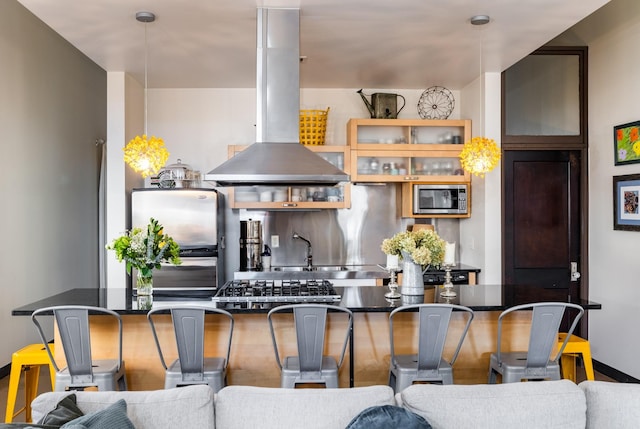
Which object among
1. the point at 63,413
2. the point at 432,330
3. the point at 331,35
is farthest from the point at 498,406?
the point at 331,35

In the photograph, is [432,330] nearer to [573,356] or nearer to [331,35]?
[573,356]

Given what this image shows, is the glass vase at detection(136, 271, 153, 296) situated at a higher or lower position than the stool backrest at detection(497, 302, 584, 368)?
higher

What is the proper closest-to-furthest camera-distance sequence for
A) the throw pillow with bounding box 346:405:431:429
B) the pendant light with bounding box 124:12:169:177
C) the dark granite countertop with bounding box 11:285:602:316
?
the throw pillow with bounding box 346:405:431:429 < the dark granite countertop with bounding box 11:285:602:316 < the pendant light with bounding box 124:12:169:177

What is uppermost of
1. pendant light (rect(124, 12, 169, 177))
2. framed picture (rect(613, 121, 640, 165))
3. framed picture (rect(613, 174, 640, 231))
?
framed picture (rect(613, 121, 640, 165))

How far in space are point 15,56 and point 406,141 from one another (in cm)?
389

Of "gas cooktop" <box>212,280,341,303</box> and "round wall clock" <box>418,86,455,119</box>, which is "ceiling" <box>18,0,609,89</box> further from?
"gas cooktop" <box>212,280,341,303</box>

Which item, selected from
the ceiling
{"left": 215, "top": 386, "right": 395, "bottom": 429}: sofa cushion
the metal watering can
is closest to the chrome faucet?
the metal watering can

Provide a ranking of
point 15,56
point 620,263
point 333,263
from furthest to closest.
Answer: point 333,263 → point 15,56 → point 620,263

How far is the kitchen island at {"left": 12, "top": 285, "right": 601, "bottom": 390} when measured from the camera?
3.22 meters

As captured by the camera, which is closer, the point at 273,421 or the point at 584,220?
the point at 273,421

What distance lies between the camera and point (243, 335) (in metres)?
3.25

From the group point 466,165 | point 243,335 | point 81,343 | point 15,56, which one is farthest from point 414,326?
point 15,56

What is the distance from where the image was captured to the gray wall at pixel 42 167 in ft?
16.1

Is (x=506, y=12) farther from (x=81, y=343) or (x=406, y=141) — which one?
(x=81, y=343)
